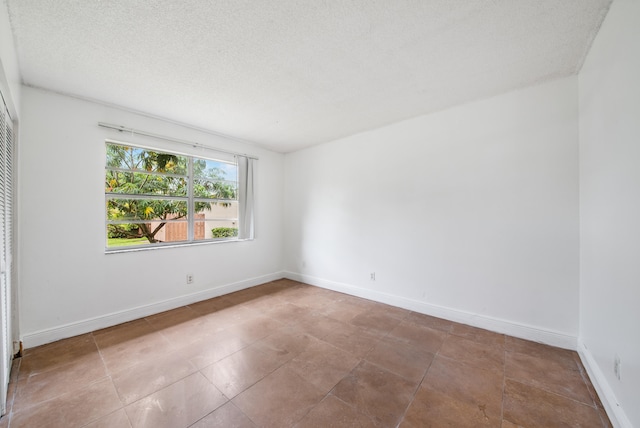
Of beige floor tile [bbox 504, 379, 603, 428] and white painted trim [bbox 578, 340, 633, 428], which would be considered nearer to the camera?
white painted trim [bbox 578, 340, 633, 428]

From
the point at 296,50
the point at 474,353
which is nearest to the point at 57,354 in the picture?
the point at 296,50

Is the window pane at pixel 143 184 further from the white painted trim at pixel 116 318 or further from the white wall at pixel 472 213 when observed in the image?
the white wall at pixel 472 213

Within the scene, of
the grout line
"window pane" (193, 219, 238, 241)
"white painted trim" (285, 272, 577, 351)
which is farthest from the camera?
"window pane" (193, 219, 238, 241)

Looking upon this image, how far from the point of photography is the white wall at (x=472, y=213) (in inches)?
85.9

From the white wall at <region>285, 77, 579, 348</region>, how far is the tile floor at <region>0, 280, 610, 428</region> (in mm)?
395

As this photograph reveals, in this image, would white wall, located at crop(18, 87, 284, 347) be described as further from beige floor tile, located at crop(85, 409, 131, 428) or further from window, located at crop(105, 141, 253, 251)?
beige floor tile, located at crop(85, 409, 131, 428)

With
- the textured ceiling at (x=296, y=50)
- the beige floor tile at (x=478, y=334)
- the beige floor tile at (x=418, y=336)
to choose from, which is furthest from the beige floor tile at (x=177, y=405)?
the textured ceiling at (x=296, y=50)

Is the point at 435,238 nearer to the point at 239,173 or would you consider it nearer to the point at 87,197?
the point at 239,173

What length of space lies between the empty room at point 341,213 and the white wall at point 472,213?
0.8 inches

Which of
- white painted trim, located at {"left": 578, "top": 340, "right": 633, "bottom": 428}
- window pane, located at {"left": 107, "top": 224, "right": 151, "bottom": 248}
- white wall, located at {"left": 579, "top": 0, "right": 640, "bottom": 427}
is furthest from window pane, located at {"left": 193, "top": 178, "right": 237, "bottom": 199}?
white painted trim, located at {"left": 578, "top": 340, "right": 633, "bottom": 428}

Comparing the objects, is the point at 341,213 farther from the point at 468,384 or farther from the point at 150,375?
the point at 150,375

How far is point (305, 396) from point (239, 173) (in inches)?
128

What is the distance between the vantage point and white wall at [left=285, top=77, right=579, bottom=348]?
7.16 ft

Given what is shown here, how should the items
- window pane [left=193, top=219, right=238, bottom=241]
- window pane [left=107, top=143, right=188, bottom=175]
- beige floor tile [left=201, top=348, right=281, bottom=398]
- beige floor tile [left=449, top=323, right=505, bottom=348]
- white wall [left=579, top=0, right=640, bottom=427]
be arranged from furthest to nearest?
window pane [left=193, top=219, right=238, bottom=241]
window pane [left=107, top=143, right=188, bottom=175]
beige floor tile [left=449, top=323, right=505, bottom=348]
beige floor tile [left=201, top=348, right=281, bottom=398]
white wall [left=579, top=0, right=640, bottom=427]
